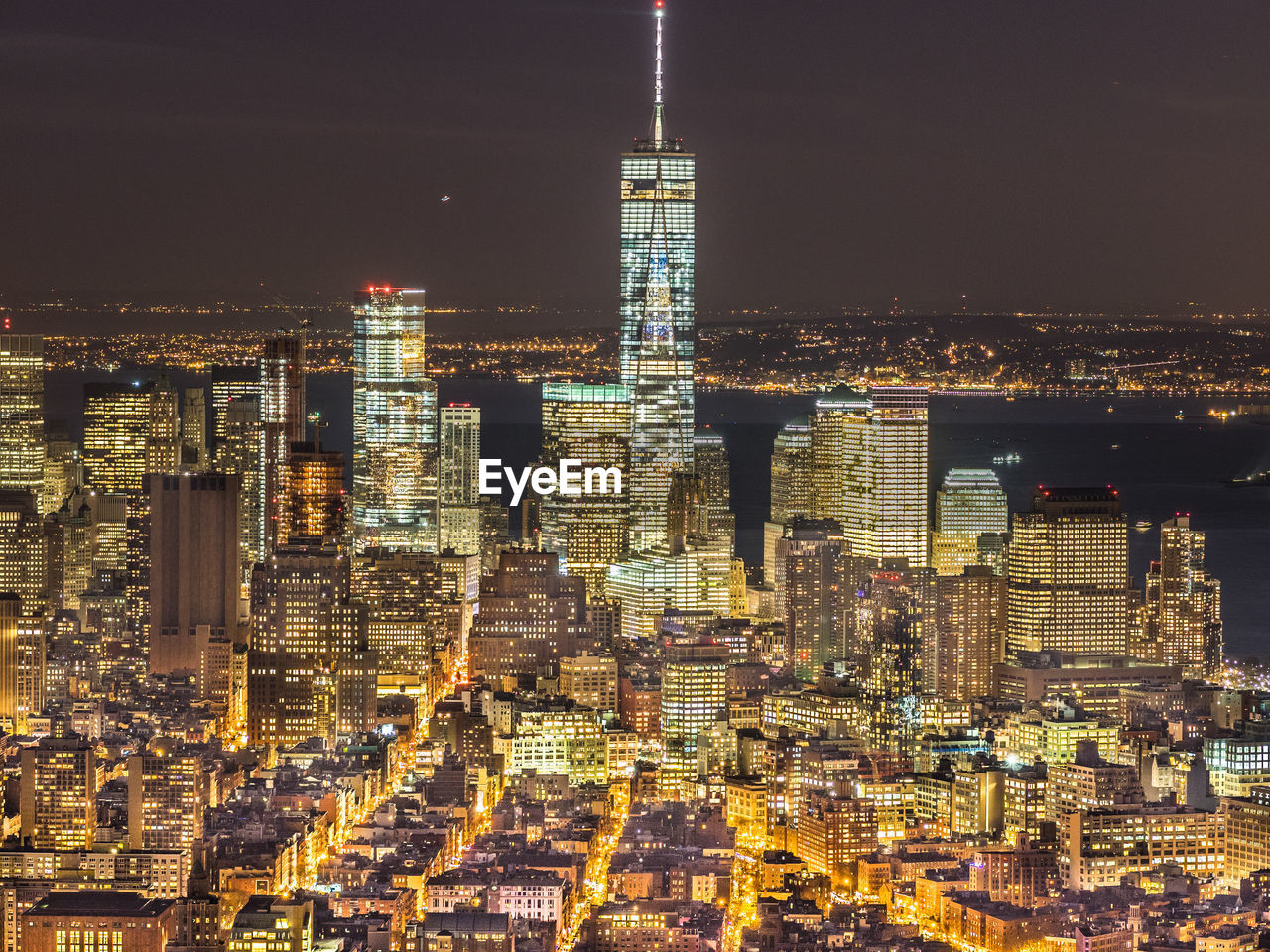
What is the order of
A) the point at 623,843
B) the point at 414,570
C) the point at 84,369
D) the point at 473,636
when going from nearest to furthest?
1. the point at 623,843
2. the point at 473,636
3. the point at 414,570
4. the point at 84,369

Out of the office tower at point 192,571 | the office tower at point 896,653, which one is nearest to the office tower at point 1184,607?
the office tower at point 896,653

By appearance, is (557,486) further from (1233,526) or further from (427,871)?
(427,871)

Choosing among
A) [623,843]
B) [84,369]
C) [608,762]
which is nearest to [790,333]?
[84,369]

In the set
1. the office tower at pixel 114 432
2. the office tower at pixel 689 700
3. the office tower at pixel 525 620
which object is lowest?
the office tower at pixel 689 700

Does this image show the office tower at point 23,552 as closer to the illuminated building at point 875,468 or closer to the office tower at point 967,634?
the illuminated building at point 875,468

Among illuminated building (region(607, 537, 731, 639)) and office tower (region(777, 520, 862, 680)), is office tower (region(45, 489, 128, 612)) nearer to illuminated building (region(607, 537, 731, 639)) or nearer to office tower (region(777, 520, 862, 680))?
illuminated building (region(607, 537, 731, 639))

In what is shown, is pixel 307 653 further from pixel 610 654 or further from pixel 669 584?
pixel 669 584
